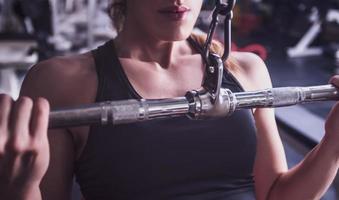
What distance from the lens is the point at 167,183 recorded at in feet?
2.67

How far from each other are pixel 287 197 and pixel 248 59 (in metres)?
0.32

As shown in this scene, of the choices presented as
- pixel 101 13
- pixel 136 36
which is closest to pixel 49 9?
pixel 101 13

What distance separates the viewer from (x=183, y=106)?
0.55m

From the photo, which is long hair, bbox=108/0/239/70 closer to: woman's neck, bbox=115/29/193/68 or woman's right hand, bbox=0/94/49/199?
woman's neck, bbox=115/29/193/68

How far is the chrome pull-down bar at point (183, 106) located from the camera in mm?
494

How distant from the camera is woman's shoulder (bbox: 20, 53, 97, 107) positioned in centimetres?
79

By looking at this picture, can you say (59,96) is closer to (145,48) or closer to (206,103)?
(145,48)

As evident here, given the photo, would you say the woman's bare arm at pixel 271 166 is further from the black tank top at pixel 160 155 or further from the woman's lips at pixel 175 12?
the woman's lips at pixel 175 12

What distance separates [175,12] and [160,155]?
266mm

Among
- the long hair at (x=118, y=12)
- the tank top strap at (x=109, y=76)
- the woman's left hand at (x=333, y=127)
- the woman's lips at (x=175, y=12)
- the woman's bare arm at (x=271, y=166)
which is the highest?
the woman's lips at (x=175, y=12)

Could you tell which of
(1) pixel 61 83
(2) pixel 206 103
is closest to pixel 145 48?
(1) pixel 61 83

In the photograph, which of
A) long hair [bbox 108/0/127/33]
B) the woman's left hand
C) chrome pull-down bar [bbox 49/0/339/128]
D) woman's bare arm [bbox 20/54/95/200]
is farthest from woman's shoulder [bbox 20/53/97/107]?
the woman's left hand

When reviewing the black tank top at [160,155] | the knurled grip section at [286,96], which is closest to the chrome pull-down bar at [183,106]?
the knurled grip section at [286,96]

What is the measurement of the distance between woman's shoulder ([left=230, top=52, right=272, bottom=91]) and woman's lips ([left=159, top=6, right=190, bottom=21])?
23cm
